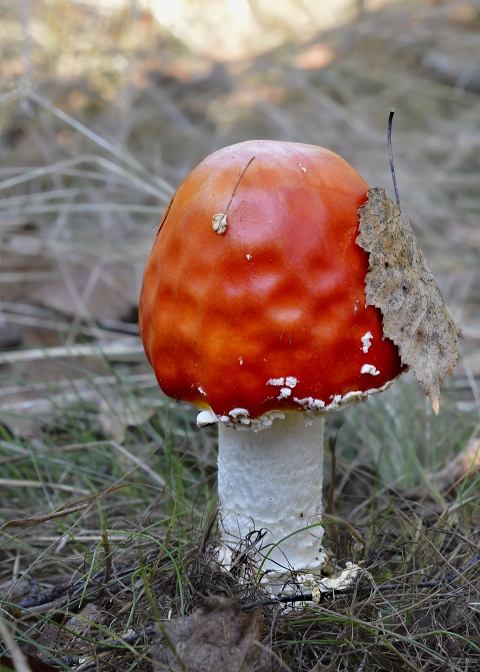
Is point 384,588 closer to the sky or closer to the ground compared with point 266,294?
closer to the ground

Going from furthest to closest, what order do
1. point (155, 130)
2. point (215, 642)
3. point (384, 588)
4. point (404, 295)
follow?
point (155, 130)
point (384, 588)
point (404, 295)
point (215, 642)

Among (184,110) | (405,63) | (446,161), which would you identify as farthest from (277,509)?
(405,63)

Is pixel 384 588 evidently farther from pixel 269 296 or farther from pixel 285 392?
pixel 269 296

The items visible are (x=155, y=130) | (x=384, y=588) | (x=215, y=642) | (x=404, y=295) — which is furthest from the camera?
(x=155, y=130)

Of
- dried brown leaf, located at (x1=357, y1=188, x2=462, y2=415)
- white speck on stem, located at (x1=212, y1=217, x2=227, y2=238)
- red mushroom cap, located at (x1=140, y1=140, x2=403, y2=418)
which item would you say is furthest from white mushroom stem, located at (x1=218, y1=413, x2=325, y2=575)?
white speck on stem, located at (x1=212, y1=217, x2=227, y2=238)

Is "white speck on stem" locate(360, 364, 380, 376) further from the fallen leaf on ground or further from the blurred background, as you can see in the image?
the blurred background

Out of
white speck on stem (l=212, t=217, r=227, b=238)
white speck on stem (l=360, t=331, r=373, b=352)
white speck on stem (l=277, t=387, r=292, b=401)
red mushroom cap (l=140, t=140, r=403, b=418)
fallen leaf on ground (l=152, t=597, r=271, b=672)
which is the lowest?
fallen leaf on ground (l=152, t=597, r=271, b=672)

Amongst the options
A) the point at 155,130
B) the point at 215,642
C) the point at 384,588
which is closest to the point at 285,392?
the point at 215,642
